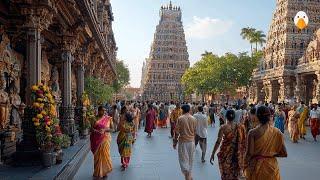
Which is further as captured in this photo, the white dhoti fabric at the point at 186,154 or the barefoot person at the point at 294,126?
the barefoot person at the point at 294,126

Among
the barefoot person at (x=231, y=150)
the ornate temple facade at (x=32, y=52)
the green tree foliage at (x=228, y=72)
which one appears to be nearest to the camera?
the barefoot person at (x=231, y=150)

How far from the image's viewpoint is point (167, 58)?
95.1 meters

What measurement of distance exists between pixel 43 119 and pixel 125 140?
2.08 m

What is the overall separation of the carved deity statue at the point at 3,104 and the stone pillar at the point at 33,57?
3.16 m

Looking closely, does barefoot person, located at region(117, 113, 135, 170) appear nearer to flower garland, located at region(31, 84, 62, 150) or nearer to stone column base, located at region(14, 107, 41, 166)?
flower garland, located at region(31, 84, 62, 150)

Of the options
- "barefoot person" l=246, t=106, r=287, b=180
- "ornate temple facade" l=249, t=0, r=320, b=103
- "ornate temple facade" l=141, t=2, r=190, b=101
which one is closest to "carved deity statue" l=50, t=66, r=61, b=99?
"barefoot person" l=246, t=106, r=287, b=180

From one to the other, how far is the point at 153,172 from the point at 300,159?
15.7 feet

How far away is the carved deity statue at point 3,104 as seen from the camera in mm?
12510

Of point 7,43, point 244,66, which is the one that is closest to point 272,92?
point 244,66

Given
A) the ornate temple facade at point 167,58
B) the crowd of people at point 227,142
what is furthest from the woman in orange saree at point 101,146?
the ornate temple facade at point 167,58

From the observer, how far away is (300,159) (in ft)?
39.9

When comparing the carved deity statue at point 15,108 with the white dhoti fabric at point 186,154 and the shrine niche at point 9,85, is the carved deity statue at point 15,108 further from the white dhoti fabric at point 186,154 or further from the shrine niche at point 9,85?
the white dhoti fabric at point 186,154

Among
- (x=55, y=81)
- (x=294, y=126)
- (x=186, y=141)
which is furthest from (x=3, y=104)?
(x=294, y=126)

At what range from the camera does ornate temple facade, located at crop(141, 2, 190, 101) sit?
310 ft
